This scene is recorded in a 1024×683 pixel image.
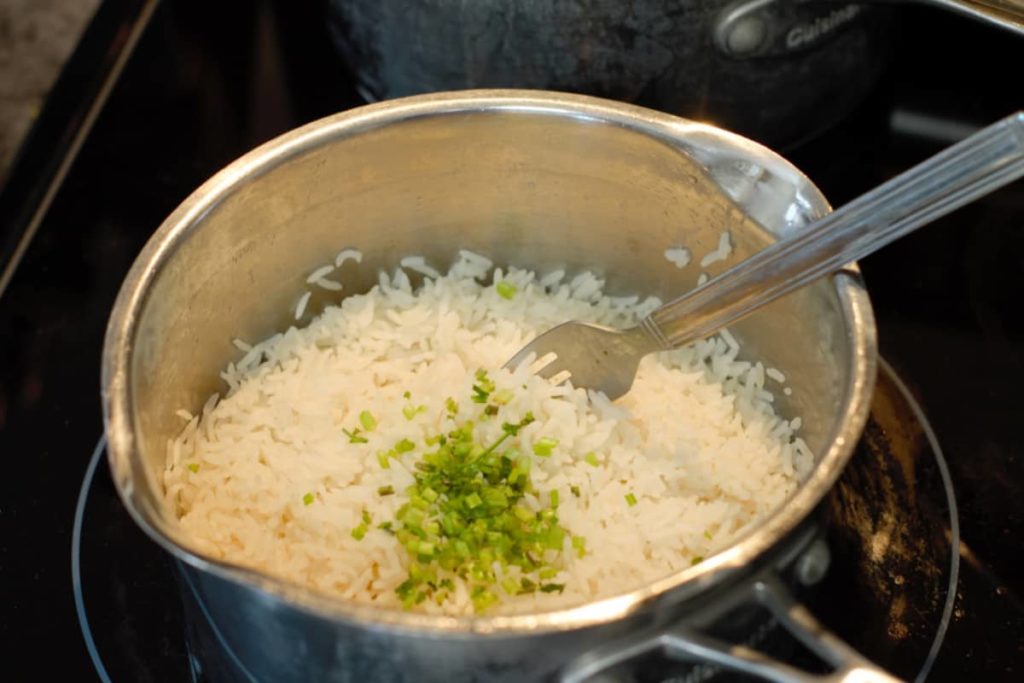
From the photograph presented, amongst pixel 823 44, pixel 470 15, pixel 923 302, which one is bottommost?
pixel 923 302

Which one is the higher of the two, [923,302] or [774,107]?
[774,107]

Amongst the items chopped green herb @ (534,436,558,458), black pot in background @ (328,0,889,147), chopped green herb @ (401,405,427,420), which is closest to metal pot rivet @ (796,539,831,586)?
chopped green herb @ (534,436,558,458)

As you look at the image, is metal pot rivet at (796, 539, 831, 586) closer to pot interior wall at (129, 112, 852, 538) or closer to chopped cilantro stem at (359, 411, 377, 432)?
pot interior wall at (129, 112, 852, 538)

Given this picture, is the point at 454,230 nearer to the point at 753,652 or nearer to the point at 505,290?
the point at 505,290

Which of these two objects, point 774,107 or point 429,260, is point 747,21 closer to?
point 774,107

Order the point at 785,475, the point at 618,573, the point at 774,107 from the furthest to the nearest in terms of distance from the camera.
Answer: the point at 774,107 → the point at 785,475 → the point at 618,573

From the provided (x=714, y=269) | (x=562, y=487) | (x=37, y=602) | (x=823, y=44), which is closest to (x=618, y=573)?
(x=562, y=487)
